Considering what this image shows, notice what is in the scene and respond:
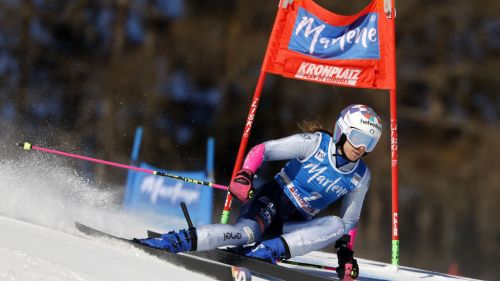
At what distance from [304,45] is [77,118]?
1000 cm

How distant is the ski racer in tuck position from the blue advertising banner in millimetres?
3333

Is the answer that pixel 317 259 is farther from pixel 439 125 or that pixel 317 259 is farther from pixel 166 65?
pixel 439 125

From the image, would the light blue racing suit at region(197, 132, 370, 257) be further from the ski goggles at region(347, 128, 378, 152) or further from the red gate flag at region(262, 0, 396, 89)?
the red gate flag at region(262, 0, 396, 89)

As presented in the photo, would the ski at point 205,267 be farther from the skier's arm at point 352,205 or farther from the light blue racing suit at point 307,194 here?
the skier's arm at point 352,205

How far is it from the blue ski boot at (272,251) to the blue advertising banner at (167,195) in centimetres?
360

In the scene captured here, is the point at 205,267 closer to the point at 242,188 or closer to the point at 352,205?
the point at 242,188

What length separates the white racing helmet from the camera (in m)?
4.26

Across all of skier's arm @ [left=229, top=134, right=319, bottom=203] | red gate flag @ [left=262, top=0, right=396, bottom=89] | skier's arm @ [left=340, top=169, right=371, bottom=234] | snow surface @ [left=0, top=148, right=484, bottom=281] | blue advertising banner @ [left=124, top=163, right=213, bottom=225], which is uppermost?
red gate flag @ [left=262, top=0, right=396, bottom=89]

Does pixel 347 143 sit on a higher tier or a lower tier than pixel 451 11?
lower

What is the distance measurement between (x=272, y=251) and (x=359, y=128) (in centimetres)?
77

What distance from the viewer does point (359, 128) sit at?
426 cm

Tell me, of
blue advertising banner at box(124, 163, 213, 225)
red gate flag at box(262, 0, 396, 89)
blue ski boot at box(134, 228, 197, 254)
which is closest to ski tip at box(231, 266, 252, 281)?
blue ski boot at box(134, 228, 197, 254)

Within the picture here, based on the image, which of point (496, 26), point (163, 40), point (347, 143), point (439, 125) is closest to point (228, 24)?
point (163, 40)

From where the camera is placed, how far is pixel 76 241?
3750 millimetres
